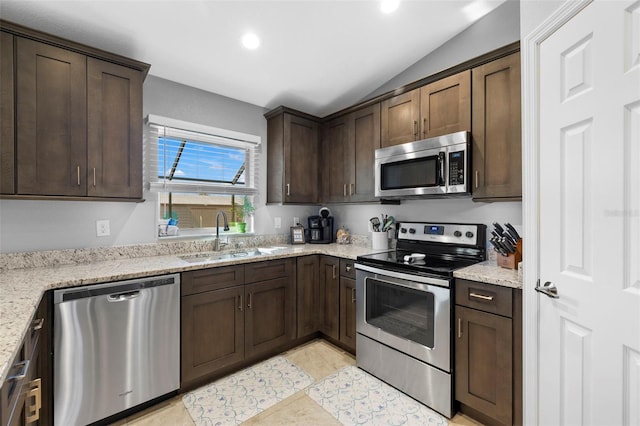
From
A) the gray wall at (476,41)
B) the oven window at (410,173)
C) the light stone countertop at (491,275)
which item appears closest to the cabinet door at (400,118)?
the oven window at (410,173)

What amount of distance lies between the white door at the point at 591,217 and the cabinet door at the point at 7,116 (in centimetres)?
291

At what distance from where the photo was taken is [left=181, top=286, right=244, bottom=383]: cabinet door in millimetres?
2092

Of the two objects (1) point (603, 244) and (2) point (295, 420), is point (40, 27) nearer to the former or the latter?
(2) point (295, 420)

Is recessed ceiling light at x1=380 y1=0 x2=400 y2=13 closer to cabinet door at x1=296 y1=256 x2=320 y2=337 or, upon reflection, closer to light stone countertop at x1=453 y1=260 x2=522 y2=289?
light stone countertop at x1=453 y1=260 x2=522 y2=289

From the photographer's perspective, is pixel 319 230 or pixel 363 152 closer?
pixel 363 152

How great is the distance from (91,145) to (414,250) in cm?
266

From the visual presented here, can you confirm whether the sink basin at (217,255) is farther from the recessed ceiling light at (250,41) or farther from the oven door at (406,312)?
the recessed ceiling light at (250,41)

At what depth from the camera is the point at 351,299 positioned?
262cm

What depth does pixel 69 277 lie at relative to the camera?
1.69 meters

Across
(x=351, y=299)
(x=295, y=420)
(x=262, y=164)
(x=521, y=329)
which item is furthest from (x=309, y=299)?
(x=521, y=329)

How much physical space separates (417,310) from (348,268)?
29.1 inches

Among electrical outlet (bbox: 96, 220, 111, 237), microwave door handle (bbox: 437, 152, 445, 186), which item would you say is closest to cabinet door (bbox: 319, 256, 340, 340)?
microwave door handle (bbox: 437, 152, 445, 186)

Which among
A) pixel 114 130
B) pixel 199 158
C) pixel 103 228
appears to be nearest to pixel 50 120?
pixel 114 130

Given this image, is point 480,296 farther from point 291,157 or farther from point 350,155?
point 291,157
